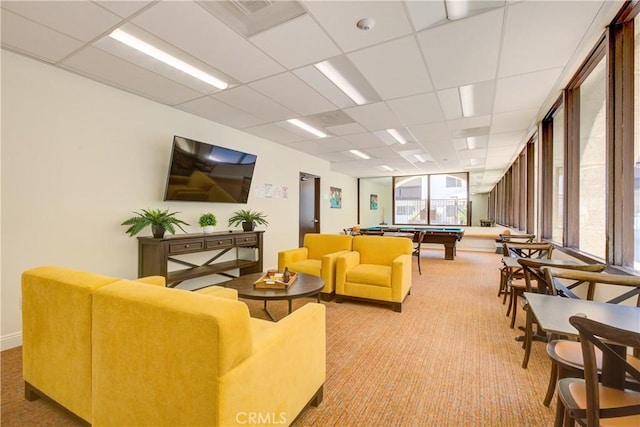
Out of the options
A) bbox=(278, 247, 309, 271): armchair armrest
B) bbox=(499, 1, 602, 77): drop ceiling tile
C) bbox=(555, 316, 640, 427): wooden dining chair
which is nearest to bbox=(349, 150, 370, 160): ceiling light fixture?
bbox=(278, 247, 309, 271): armchair armrest

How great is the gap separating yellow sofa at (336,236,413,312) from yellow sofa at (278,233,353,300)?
0.11 meters

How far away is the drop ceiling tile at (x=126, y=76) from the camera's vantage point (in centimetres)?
265

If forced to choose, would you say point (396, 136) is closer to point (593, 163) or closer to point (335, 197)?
point (593, 163)

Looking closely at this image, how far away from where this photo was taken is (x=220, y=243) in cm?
396

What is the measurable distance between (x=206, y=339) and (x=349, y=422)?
113 cm

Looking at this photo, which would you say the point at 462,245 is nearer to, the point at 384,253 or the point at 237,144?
the point at 384,253

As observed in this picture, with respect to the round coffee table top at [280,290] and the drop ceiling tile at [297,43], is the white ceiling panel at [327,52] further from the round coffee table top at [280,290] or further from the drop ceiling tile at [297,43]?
the round coffee table top at [280,290]

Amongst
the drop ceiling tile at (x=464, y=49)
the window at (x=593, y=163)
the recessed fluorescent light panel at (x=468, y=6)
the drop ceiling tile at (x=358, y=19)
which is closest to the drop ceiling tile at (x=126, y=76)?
the drop ceiling tile at (x=358, y=19)

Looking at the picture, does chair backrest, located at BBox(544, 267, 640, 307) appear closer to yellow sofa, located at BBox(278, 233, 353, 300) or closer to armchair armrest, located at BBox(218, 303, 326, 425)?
armchair armrest, located at BBox(218, 303, 326, 425)

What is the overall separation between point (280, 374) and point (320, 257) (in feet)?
10.1

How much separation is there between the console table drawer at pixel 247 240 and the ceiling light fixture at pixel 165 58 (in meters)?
2.13

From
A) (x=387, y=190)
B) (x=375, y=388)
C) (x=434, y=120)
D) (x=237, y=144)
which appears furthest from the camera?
(x=387, y=190)

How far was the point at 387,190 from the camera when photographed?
14.9 m

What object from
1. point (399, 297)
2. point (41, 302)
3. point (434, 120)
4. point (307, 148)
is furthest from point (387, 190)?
point (41, 302)
